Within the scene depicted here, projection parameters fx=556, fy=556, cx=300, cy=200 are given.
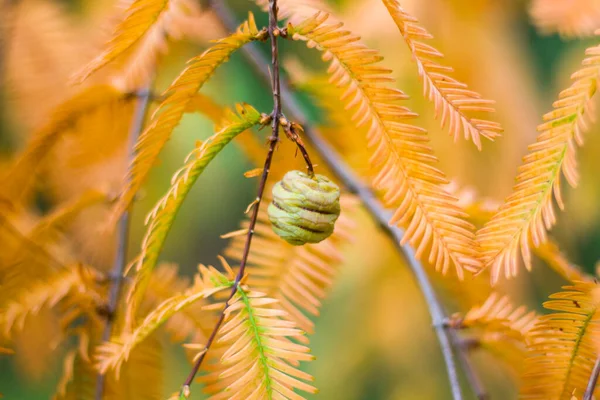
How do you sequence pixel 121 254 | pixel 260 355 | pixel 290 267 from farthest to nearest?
pixel 121 254 → pixel 290 267 → pixel 260 355

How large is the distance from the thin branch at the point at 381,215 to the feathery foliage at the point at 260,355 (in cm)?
13

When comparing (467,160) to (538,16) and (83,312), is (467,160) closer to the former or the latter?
(538,16)

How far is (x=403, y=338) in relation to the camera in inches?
43.3

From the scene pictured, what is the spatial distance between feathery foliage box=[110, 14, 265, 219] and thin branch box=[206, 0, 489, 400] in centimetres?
19

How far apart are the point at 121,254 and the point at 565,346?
0.45 m

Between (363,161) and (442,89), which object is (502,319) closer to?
(442,89)

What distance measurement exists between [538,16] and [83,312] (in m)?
0.59

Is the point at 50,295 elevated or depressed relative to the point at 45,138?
depressed

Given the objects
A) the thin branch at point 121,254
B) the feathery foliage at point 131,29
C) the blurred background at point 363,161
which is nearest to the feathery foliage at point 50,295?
the thin branch at point 121,254

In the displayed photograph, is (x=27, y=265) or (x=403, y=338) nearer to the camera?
(x=27, y=265)

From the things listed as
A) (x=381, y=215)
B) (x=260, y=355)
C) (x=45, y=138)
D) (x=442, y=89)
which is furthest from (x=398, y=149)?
(x=45, y=138)

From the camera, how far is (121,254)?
2.00 ft

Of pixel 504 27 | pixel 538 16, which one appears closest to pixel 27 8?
pixel 538 16

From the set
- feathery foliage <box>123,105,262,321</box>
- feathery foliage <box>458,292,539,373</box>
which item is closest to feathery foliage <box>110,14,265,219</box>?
feathery foliage <box>123,105,262,321</box>
